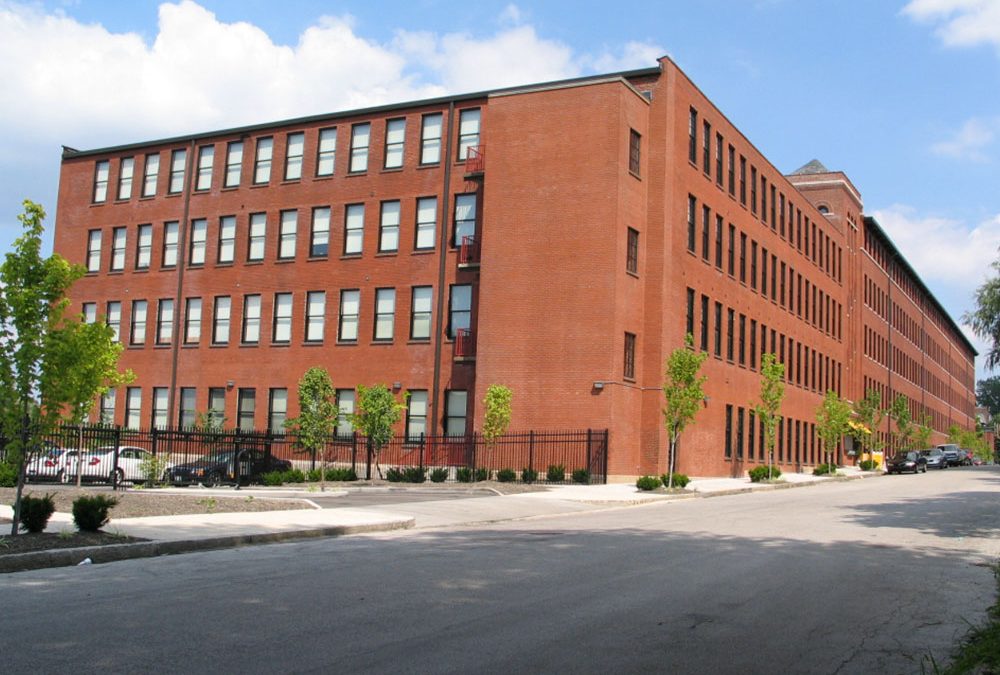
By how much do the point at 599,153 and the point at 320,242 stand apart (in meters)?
14.7

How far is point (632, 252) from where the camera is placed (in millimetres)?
38062

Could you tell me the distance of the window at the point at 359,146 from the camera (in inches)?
1757

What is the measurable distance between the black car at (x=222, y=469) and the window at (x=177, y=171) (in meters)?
21.3

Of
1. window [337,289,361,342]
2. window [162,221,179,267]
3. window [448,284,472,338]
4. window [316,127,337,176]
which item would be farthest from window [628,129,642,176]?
window [162,221,179,267]

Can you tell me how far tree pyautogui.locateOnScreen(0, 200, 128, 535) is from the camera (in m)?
12.8

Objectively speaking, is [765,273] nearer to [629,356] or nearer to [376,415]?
[629,356]

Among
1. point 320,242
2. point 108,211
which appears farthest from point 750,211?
point 108,211

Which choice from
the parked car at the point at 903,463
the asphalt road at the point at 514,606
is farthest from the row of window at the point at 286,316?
the parked car at the point at 903,463

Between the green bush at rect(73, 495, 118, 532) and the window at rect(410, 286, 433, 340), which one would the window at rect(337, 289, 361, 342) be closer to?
the window at rect(410, 286, 433, 340)

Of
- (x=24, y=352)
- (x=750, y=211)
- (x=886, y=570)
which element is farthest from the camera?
(x=750, y=211)

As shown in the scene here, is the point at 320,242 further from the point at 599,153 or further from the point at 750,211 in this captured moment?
the point at 750,211

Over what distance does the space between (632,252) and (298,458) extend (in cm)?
1670

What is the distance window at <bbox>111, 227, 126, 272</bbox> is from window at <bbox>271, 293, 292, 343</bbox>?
10193 mm

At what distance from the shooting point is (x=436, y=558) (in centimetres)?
1271
